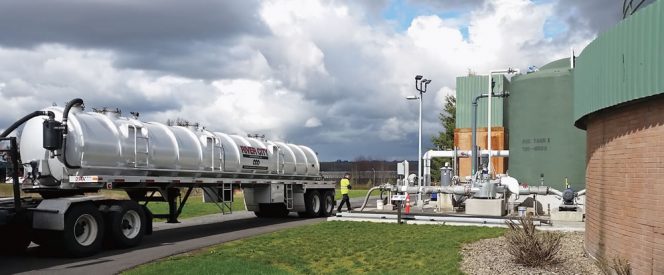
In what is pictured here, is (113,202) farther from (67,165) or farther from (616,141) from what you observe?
(616,141)

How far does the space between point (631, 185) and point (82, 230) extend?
1061cm

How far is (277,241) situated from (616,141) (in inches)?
319

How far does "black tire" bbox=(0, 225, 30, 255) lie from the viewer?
42.2 ft

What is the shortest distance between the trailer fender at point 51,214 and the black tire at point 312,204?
12031 millimetres

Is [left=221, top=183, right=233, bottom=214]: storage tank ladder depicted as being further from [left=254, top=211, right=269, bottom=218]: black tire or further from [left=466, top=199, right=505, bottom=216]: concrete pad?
[left=466, top=199, right=505, bottom=216]: concrete pad

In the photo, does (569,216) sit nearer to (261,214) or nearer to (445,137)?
(261,214)

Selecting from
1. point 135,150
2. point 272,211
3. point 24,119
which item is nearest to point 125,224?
point 135,150

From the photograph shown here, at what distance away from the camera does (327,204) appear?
25.5 m

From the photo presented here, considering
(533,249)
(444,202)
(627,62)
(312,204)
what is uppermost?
(627,62)

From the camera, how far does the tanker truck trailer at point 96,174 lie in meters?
12.8

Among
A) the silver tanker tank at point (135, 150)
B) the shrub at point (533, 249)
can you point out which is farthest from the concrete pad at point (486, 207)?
the shrub at point (533, 249)

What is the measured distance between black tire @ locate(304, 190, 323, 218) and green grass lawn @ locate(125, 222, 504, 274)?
6.95 m

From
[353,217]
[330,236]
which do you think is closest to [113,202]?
[330,236]

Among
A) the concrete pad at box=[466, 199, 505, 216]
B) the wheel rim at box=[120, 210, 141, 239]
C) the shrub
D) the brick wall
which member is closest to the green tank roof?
the brick wall
